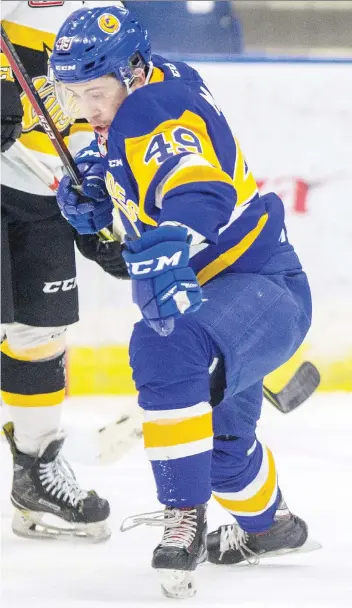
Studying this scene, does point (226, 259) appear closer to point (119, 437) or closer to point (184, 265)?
point (184, 265)

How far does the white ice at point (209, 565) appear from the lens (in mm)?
1521

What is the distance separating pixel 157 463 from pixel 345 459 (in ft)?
3.27

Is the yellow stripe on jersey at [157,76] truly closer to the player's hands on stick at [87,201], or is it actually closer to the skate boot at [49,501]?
the player's hands on stick at [87,201]

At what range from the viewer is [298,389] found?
216 centimetres

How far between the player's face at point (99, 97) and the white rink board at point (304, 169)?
4.50ft

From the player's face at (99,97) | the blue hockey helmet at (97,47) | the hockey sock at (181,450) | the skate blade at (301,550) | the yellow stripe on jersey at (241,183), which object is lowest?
the skate blade at (301,550)

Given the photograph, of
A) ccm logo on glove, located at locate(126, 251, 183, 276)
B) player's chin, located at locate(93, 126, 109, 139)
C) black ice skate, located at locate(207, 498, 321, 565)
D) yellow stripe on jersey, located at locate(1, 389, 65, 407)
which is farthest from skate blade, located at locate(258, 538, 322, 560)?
player's chin, located at locate(93, 126, 109, 139)

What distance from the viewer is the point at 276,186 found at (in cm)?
294

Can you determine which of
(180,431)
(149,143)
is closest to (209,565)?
(180,431)

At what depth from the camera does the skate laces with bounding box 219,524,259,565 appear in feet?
5.74

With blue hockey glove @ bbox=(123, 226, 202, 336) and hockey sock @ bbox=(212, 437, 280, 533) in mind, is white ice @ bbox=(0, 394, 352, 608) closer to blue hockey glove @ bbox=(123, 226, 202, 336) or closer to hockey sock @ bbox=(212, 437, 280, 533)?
hockey sock @ bbox=(212, 437, 280, 533)

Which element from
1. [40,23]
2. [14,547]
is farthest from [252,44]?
[14,547]

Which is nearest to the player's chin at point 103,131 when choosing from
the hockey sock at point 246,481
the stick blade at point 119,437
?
the hockey sock at point 246,481

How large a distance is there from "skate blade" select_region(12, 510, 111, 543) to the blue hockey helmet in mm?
826
